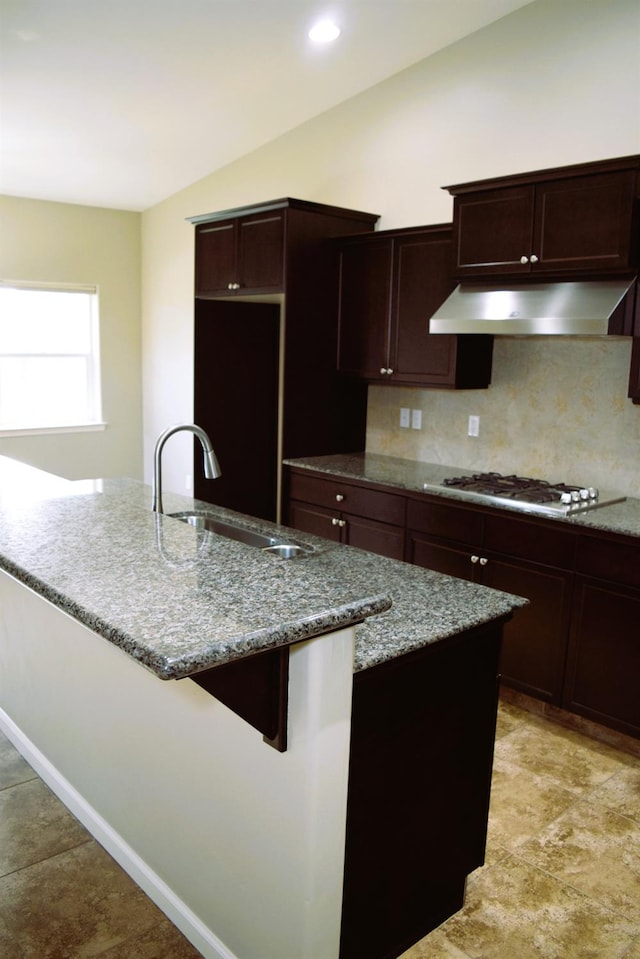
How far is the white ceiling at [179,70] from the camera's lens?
363 centimetres

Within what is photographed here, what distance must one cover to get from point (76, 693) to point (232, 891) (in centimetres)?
84

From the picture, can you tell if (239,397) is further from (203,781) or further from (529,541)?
(203,781)

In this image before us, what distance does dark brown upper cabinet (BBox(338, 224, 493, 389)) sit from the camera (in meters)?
3.94

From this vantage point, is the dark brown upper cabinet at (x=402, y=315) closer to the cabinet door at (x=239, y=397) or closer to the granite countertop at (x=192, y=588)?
the cabinet door at (x=239, y=397)

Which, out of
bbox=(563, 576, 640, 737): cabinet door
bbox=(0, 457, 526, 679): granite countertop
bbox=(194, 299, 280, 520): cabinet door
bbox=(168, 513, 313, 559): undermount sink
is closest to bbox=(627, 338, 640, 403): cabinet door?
bbox=(563, 576, 640, 737): cabinet door

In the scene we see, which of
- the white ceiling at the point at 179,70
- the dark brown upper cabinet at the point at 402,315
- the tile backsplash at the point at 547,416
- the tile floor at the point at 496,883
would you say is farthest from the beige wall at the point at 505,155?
the tile floor at the point at 496,883

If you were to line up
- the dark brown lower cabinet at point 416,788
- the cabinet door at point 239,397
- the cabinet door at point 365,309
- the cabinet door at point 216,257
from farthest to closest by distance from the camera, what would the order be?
the cabinet door at point 239,397
the cabinet door at point 216,257
the cabinet door at point 365,309
the dark brown lower cabinet at point 416,788

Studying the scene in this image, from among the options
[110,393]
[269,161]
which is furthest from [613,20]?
[110,393]

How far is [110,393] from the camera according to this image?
264 inches

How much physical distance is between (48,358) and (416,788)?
5468mm

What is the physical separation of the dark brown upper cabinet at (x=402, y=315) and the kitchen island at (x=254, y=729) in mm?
1895

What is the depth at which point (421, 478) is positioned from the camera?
396cm

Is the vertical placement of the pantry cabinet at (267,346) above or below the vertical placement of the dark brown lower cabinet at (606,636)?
above

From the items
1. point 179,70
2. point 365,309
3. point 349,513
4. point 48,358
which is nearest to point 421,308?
point 365,309
